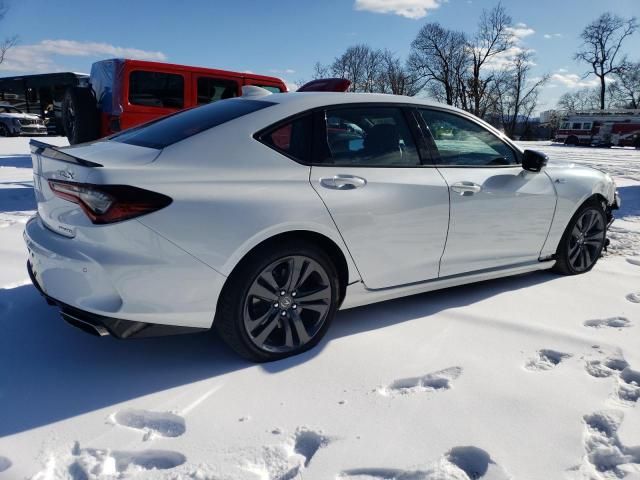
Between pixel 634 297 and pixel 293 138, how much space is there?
280cm

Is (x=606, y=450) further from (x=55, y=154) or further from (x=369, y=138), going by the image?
(x=55, y=154)

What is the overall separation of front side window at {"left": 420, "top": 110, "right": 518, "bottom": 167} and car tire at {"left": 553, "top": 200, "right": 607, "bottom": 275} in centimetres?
89

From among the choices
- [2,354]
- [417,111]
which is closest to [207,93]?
[417,111]

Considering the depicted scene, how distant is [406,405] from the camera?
2326 mm

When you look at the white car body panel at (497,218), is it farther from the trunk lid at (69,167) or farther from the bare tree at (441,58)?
the bare tree at (441,58)

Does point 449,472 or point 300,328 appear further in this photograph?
point 300,328

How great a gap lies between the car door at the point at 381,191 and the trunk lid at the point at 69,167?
917mm

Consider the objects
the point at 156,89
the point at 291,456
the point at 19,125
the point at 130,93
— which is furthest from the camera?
the point at 19,125

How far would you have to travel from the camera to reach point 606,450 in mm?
2023

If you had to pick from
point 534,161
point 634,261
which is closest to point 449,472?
point 534,161

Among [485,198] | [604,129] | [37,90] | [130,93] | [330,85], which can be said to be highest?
→ [37,90]

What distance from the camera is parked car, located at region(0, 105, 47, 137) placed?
66.5ft

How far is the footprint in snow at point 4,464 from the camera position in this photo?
1848mm

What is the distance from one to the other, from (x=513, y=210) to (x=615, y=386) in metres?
1.38
